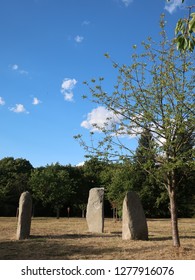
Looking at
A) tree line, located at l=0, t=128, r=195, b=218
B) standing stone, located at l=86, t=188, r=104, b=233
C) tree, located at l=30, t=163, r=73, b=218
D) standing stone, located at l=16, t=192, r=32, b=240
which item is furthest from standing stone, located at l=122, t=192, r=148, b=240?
tree, located at l=30, t=163, r=73, b=218

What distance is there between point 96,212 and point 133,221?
185 inches

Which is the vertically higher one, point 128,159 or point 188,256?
point 128,159

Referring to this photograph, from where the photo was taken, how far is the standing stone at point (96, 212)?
19.9m

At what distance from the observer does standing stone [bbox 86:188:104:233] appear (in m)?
19.9

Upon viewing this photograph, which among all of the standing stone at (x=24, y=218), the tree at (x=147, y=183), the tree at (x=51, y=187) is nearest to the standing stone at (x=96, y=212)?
the tree at (x=147, y=183)

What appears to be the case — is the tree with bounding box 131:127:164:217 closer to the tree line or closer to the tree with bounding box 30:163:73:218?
the tree line

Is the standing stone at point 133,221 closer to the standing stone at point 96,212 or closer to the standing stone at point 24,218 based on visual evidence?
the standing stone at point 96,212

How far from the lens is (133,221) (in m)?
15.8

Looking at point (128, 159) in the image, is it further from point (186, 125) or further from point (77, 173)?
point (77, 173)

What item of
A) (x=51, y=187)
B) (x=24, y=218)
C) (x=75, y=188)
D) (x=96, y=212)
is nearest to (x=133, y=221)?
(x=96, y=212)

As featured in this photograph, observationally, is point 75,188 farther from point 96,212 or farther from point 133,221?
point 133,221
